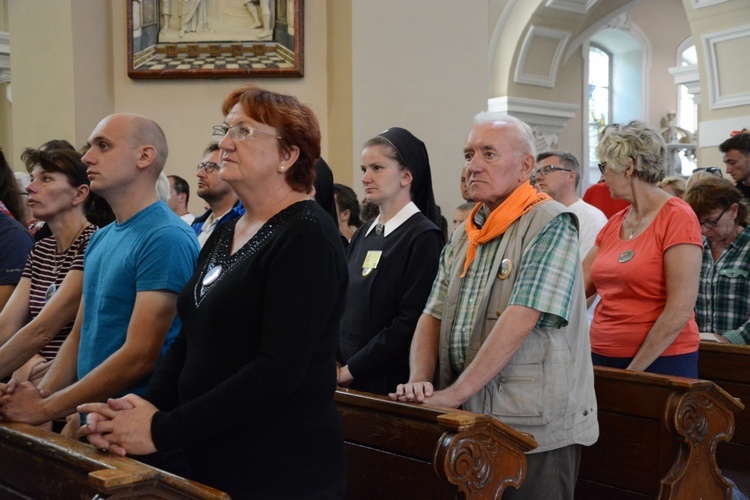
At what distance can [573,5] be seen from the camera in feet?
35.6

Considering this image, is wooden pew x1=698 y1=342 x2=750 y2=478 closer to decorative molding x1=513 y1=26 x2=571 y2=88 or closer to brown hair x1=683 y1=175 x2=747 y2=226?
brown hair x1=683 y1=175 x2=747 y2=226

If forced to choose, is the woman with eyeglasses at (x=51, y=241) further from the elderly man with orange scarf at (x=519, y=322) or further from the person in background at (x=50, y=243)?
the elderly man with orange scarf at (x=519, y=322)

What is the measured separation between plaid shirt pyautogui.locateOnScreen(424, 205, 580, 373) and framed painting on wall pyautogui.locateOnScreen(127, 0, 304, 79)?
2271mm

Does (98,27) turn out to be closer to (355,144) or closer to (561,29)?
(355,144)

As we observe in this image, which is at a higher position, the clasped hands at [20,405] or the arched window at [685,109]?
the arched window at [685,109]

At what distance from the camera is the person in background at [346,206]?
4.38m

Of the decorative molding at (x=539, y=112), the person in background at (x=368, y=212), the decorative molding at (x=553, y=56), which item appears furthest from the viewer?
the decorative molding at (x=539, y=112)

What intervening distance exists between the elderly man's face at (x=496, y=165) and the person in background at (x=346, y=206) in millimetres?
1880

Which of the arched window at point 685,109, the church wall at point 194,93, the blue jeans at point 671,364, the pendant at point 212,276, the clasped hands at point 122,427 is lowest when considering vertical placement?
the blue jeans at point 671,364

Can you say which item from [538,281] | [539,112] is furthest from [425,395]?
[539,112]

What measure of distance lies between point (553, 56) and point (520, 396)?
32.1 ft

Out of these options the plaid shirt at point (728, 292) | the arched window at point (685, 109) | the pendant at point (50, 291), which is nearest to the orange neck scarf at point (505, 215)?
the pendant at point (50, 291)

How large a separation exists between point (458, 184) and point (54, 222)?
231 centimetres

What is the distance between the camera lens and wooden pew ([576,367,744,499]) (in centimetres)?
284
